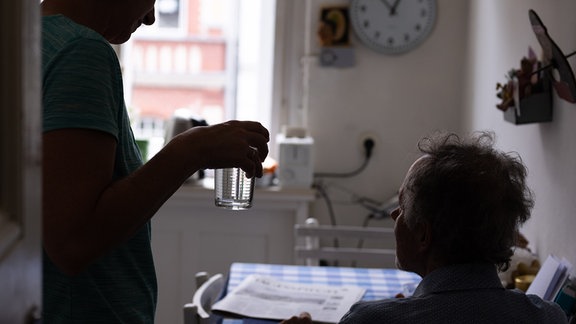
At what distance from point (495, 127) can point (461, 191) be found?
1644mm

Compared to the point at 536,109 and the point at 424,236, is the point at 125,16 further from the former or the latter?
the point at 536,109

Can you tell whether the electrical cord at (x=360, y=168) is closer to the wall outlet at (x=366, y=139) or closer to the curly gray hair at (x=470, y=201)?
the wall outlet at (x=366, y=139)

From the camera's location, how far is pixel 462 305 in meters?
1.26

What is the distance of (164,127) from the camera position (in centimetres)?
394

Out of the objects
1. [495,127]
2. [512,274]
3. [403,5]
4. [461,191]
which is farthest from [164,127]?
[461,191]

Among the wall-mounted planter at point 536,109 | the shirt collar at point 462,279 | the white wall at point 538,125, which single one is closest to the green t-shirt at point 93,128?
the shirt collar at point 462,279

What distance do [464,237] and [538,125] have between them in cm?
101

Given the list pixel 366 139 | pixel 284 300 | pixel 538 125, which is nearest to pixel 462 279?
pixel 284 300

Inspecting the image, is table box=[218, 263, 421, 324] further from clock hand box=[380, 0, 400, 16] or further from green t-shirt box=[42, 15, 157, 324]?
clock hand box=[380, 0, 400, 16]

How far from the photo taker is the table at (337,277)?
7.68 ft

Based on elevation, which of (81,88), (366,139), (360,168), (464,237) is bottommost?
(360,168)

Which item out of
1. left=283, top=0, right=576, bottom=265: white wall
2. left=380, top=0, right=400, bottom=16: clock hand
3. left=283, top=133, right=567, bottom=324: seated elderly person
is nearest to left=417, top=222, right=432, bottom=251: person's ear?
left=283, top=133, right=567, bottom=324: seated elderly person

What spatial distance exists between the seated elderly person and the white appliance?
2.13m

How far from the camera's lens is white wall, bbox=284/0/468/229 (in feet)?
12.1
